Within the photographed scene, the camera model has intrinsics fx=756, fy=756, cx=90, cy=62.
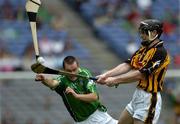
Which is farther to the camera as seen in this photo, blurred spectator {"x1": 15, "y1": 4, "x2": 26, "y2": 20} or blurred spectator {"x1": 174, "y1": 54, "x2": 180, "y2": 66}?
blurred spectator {"x1": 15, "y1": 4, "x2": 26, "y2": 20}

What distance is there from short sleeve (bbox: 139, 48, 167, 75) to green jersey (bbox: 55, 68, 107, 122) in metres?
0.79

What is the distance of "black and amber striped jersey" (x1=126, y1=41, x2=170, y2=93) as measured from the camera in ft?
30.0

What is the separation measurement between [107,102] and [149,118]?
5.33 m

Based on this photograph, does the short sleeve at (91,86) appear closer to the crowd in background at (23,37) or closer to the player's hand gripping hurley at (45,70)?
the player's hand gripping hurley at (45,70)

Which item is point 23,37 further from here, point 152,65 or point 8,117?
point 152,65

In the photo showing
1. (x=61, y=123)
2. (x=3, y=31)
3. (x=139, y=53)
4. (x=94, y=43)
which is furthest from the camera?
(x=94, y=43)

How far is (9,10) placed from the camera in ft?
60.1

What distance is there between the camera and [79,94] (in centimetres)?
941

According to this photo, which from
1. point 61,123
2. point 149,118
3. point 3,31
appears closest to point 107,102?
point 61,123

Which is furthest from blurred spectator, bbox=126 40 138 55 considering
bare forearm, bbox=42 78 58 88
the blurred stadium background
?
bare forearm, bbox=42 78 58 88

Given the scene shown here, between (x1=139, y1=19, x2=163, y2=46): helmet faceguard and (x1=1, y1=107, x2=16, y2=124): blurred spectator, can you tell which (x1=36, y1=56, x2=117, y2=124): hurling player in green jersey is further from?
(x1=1, y1=107, x2=16, y2=124): blurred spectator

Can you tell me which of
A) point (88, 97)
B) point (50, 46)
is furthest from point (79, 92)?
point (50, 46)

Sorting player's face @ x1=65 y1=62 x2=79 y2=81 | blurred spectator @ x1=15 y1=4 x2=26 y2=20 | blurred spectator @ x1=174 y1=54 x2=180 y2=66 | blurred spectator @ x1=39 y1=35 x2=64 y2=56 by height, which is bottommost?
blurred spectator @ x1=174 y1=54 x2=180 y2=66

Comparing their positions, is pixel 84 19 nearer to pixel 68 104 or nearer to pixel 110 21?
pixel 110 21
